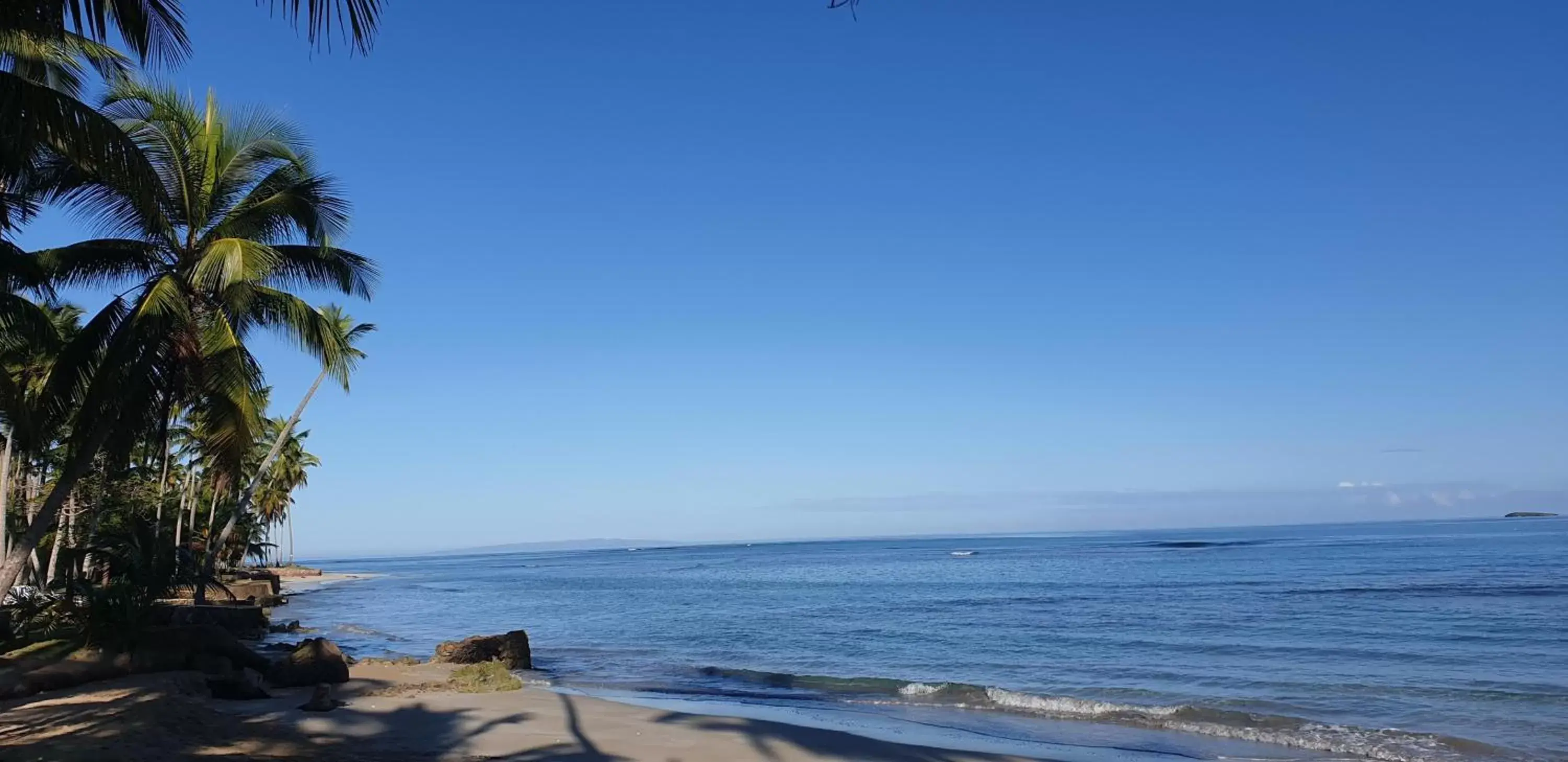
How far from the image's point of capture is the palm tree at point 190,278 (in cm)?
1249

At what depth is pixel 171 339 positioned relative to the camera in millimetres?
13266

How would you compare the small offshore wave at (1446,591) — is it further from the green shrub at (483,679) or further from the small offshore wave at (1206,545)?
the small offshore wave at (1206,545)

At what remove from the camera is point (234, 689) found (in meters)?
12.7

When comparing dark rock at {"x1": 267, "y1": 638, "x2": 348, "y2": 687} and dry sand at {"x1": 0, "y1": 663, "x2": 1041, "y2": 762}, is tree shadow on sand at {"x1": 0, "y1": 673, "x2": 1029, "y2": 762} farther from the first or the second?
dark rock at {"x1": 267, "y1": 638, "x2": 348, "y2": 687}

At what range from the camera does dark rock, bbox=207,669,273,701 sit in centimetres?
1264

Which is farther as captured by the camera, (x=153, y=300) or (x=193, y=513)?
(x=193, y=513)

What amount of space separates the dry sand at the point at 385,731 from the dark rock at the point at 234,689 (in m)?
0.18

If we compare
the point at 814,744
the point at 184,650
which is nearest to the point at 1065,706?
the point at 814,744

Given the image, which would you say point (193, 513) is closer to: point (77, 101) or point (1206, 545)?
point (77, 101)

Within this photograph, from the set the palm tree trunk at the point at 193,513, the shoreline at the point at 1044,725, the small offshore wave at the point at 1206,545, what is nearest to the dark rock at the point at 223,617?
the shoreline at the point at 1044,725

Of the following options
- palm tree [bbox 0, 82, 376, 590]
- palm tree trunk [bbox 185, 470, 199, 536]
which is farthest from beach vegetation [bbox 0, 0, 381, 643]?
palm tree trunk [bbox 185, 470, 199, 536]

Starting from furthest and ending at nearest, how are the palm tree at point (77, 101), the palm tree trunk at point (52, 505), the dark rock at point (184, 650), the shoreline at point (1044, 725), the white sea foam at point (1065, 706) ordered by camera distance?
1. the white sea foam at point (1065, 706)
2. the dark rock at point (184, 650)
3. the palm tree trunk at point (52, 505)
4. the shoreline at point (1044, 725)
5. the palm tree at point (77, 101)

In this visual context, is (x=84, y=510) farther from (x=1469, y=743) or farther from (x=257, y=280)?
(x=1469, y=743)

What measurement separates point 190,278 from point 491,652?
9373 mm
